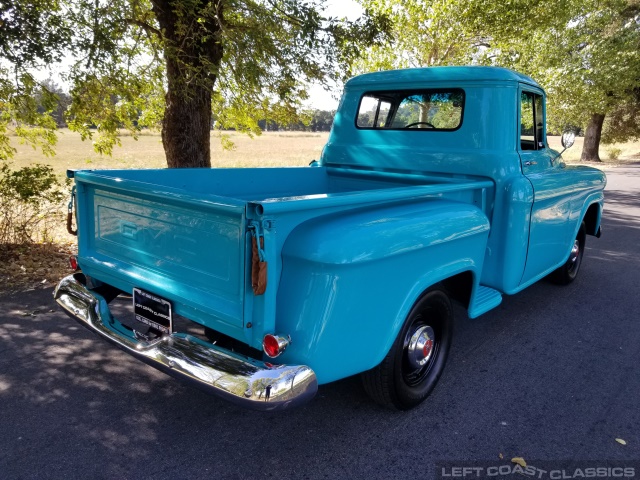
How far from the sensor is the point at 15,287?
461 centimetres

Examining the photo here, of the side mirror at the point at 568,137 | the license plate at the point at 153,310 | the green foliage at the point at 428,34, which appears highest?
the green foliage at the point at 428,34

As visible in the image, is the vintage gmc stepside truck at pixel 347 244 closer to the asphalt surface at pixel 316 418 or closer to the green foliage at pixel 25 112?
the asphalt surface at pixel 316 418

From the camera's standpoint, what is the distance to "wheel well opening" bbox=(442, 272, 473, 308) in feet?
10.1

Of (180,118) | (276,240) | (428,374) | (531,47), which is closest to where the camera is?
(276,240)

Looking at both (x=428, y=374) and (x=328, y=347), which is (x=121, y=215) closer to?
(x=328, y=347)

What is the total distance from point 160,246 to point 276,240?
81 cm

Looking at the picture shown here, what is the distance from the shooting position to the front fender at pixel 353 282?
6.64 feet

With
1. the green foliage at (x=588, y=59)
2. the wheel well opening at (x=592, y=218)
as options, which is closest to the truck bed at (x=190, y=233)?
the wheel well opening at (x=592, y=218)

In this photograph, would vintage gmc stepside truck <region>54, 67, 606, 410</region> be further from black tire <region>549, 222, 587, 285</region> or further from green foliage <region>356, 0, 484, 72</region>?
green foliage <region>356, 0, 484, 72</region>

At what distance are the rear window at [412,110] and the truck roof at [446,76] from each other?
4.4 inches

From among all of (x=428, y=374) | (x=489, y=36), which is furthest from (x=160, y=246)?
(x=489, y=36)

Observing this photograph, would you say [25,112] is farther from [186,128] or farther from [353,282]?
[353,282]

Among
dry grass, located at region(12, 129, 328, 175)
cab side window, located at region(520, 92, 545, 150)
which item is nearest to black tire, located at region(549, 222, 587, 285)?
cab side window, located at region(520, 92, 545, 150)

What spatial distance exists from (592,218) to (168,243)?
196 inches
